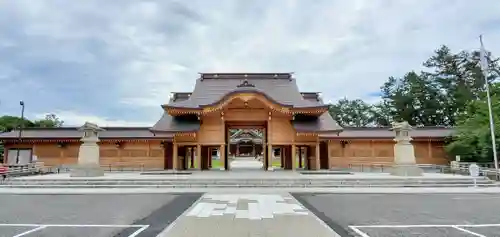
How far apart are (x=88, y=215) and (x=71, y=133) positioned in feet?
69.0

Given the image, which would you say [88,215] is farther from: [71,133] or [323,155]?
[71,133]

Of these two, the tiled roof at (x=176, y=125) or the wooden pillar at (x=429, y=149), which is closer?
the tiled roof at (x=176, y=125)

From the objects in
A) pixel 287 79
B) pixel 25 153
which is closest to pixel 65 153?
pixel 25 153

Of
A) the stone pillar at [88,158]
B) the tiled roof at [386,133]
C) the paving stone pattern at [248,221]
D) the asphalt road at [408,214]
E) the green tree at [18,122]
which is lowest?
the asphalt road at [408,214]

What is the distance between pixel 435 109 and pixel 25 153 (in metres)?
40.9

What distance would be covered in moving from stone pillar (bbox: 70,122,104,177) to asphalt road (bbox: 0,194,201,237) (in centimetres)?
532

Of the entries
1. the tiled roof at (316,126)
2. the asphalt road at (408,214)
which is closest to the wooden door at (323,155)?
the tiled roof at (316,126)

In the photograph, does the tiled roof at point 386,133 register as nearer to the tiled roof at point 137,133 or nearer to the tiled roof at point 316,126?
the tiled roof at point 137,133

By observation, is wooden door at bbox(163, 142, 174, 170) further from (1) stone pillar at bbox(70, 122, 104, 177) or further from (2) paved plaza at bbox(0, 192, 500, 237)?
(2) paved plaza at bbox(0, 192, 500, 237)

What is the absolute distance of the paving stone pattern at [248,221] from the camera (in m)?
5.55

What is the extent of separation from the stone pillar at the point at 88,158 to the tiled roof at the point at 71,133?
21.4 ft

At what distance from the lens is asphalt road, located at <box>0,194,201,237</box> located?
580 cm

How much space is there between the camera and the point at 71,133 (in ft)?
84.5

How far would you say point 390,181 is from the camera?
1452 centimetres
